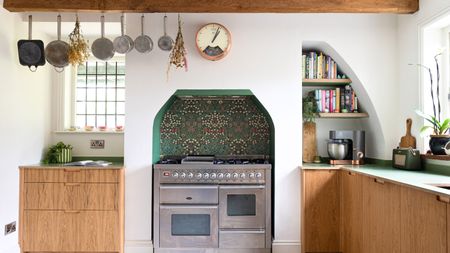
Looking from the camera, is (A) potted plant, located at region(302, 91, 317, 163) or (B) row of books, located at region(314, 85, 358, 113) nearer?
(B) row of books, located at region(314, 85, 358, 113)

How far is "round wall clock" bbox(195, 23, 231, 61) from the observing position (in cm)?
332

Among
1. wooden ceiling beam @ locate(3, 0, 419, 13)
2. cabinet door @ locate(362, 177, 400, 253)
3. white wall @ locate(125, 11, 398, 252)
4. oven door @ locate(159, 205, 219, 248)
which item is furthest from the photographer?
white wall @ locate(125, 11, 398, 252)

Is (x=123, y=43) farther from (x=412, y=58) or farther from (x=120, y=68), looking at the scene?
(x=412, y=58)

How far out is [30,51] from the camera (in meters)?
3.19

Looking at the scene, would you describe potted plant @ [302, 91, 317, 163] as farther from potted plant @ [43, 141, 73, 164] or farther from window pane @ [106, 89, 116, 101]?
potted plant @ [43, 141, 73, 164]

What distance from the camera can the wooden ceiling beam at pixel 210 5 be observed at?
3.03 metres

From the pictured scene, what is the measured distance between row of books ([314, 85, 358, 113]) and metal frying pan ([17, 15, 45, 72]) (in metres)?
2.75

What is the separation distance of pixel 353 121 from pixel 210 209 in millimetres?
1894

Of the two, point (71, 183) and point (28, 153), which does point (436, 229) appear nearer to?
point (71, 183)

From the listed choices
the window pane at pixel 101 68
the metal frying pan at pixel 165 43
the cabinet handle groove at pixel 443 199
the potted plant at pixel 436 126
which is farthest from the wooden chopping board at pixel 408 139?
the window pane at pixel 101 68

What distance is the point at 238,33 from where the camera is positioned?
342 cm

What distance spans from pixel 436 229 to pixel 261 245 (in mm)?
1769

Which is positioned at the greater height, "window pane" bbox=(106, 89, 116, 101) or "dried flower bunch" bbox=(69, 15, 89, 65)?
"dried flower bunch" bbox=(69, 15, 89, 65)

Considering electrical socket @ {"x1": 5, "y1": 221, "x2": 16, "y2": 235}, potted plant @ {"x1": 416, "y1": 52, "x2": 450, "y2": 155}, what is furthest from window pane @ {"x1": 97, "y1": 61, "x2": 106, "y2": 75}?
potted plant @ {"x1": 416, "y1": 52, "x2": 450, "y2": 155}
